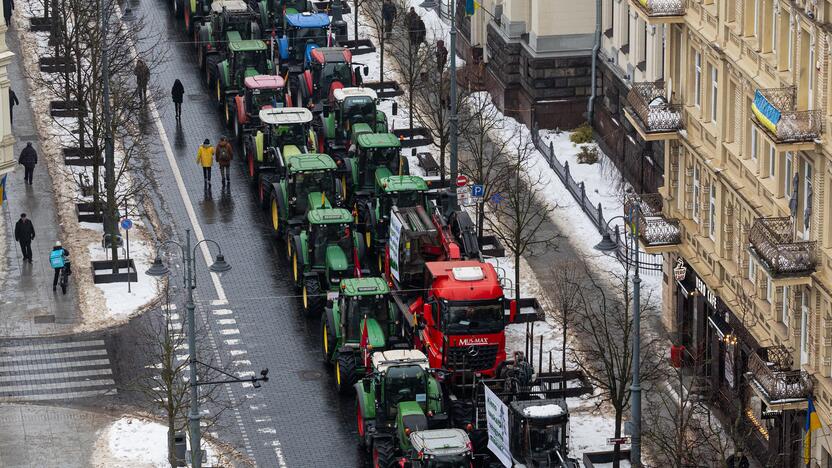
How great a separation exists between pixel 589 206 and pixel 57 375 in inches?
797

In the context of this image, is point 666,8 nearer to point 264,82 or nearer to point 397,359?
point 397,359

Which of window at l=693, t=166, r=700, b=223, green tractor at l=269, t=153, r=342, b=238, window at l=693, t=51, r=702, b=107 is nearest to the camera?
window at l=693, t=51, r=702, b=107

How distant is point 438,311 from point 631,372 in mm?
5408

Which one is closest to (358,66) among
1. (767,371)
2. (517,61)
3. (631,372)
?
(517,61)

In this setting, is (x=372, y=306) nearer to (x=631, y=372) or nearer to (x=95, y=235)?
(x=631, y=372)

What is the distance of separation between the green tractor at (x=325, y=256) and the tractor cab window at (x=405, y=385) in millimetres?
9960

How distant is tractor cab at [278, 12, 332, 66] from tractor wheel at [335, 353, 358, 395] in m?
28.6

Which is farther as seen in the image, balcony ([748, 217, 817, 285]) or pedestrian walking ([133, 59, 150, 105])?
pedestrian walking ([133, 59, 150, 105])

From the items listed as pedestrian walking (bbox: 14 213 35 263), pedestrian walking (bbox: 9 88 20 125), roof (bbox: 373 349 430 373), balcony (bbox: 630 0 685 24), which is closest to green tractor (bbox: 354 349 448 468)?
roof (bbox: 373 349 430 373)

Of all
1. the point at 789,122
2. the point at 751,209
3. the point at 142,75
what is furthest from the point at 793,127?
the point at 142,75

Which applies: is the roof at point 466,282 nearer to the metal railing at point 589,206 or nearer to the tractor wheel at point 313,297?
the tractor wheel at point 313,297

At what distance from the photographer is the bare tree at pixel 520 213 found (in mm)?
64750

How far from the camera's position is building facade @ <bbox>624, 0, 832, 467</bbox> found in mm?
50500

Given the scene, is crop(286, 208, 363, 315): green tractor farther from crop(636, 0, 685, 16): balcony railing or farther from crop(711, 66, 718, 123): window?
crop(711, 66, 718, 123): window
